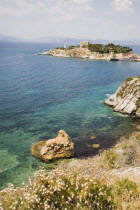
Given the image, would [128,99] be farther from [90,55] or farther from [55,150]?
[90,55]

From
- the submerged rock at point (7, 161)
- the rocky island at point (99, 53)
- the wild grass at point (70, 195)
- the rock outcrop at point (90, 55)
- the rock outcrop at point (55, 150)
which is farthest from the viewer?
the rocky island at point (99, 53)

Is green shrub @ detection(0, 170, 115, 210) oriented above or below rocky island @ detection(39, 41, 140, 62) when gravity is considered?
below

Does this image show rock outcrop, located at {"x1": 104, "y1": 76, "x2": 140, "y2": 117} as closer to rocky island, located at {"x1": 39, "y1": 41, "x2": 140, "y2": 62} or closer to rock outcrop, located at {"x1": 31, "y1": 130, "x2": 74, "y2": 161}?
rock outcrop, located at {"x1": 31, "y1": 130, "x2": 74, "y2": 161}

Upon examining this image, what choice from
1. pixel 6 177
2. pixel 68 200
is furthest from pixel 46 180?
pixel 6 177

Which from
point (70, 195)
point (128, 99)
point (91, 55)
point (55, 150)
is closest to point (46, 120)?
point (55, 150)

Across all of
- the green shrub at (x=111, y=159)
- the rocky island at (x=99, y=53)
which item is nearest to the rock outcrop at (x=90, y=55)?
the rocky island at (x=99, y=53)

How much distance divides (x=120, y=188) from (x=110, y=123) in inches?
1296

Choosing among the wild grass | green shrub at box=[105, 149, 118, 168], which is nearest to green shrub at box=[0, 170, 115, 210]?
the wild grass

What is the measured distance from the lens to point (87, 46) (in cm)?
18900

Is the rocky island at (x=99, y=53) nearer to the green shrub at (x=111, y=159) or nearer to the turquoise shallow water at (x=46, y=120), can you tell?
the turquoise shallow water at (x=46, y=120)

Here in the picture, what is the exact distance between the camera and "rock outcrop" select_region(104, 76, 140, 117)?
50031 millimetres

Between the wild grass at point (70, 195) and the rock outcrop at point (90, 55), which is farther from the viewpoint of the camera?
the rock outcrop at point (90, 55)

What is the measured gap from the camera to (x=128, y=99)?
52188 millimetres

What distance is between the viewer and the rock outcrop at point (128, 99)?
5003 centimetres
